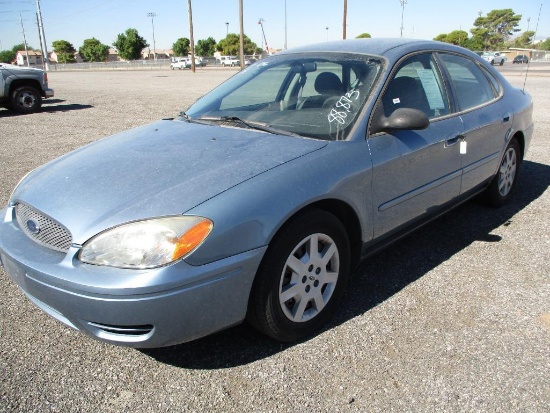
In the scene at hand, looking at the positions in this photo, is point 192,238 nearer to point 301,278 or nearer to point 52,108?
point 301,278

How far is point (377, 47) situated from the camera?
3.21 meters

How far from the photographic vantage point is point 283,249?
2250mm

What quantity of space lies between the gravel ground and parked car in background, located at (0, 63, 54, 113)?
412 inches

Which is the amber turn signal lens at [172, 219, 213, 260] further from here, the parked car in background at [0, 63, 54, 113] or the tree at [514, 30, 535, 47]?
the tree at [514, 30, 535, 47]

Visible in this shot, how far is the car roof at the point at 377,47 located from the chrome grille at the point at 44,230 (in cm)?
216

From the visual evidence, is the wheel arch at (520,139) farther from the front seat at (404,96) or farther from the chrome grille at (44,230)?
the chrome grille at (44,230)

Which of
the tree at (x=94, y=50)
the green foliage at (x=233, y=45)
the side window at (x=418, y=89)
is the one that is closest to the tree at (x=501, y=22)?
the green foliage at (x=233, y=45)

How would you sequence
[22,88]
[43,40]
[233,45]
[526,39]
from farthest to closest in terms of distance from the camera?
[526,39]
[233,45]
[43,40]
[22,88]

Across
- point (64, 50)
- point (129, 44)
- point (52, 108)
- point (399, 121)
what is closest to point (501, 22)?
point (129, 44)

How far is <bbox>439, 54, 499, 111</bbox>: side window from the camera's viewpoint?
3.55 metres

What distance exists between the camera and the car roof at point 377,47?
3146 millimetres

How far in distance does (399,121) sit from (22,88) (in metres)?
12.1

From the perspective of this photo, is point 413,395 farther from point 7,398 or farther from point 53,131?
point 53,131

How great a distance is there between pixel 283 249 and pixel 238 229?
0.29m
